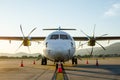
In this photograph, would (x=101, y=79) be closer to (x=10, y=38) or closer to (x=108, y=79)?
(x=108, y=79)

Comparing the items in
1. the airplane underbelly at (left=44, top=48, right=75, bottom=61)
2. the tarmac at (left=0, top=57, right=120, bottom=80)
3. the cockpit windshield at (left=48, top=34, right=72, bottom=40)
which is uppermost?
the cockpit windshield at (left=48, top=34, right=72, bottom=40)

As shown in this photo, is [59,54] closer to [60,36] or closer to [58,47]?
[58,47]

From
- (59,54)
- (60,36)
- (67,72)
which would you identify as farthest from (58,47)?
(60,36)

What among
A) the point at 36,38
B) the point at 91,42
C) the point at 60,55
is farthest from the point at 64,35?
the point at 36,38

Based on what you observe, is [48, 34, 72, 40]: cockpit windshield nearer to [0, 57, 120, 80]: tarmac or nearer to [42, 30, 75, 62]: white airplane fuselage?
[42, 30, 75, 62]: white airplane fuselage

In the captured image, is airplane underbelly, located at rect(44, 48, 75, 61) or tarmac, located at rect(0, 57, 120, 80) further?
airplane underbelly, located at rect(44, 48, 75, 61)

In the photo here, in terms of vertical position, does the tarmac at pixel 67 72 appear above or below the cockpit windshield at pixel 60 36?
below

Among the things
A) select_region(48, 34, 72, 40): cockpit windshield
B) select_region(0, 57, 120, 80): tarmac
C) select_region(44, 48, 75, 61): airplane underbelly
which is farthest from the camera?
select_region(48, 34, 72, 40): cockpit windshield

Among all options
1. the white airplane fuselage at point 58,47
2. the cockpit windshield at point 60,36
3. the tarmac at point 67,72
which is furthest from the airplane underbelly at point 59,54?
the cockpit windshield at point 60,36

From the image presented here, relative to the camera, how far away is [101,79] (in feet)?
40.3

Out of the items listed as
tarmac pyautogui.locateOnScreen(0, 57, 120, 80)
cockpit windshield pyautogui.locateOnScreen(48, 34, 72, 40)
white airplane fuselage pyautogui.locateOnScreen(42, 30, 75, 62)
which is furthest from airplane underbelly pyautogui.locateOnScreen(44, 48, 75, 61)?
cockpit windshield pyautogui.locateOnScreen(48, 34, 72, 40)

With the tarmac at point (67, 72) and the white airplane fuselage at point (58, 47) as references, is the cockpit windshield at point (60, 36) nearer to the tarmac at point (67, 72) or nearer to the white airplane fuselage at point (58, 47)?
the white airplane fuselage at point (58, 47)

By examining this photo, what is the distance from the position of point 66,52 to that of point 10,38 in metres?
18.5

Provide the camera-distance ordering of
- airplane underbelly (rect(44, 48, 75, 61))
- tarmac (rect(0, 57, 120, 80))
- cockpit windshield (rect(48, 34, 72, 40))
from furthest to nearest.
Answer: cockpit windshield (rect(48, 34, 72, 40)) → airplane underbelly (rect(44, 48, 75, 61)) → tarmac (rect(0, 57, 120, 80))
